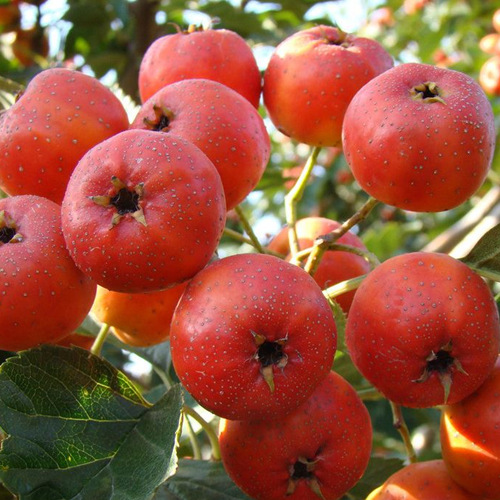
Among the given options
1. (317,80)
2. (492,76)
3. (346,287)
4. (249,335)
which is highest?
(317,80)

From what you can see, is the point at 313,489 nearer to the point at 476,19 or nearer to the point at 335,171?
the point at 335,171

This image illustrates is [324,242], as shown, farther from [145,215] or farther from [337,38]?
[337,38]

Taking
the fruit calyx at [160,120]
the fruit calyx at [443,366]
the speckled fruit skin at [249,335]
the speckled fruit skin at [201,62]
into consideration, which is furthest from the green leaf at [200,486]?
the speckled fruit skin at [201,62]

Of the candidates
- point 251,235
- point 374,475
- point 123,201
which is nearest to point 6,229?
point 123,201

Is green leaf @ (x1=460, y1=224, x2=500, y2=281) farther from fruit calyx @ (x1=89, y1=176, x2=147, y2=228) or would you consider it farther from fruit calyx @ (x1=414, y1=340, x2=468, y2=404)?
fruit calyx @ (x1=89, y1=176, x2=147, y2=228)

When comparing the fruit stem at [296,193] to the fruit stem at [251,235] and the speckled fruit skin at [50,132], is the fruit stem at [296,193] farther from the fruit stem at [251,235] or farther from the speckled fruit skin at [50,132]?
the speckled fruit skin at [50,132]

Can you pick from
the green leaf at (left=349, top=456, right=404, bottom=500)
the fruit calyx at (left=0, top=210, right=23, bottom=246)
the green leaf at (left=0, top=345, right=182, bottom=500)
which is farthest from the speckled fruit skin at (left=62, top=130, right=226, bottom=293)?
the green leaf at (left=349, top=456, right=404, bottom=500)
